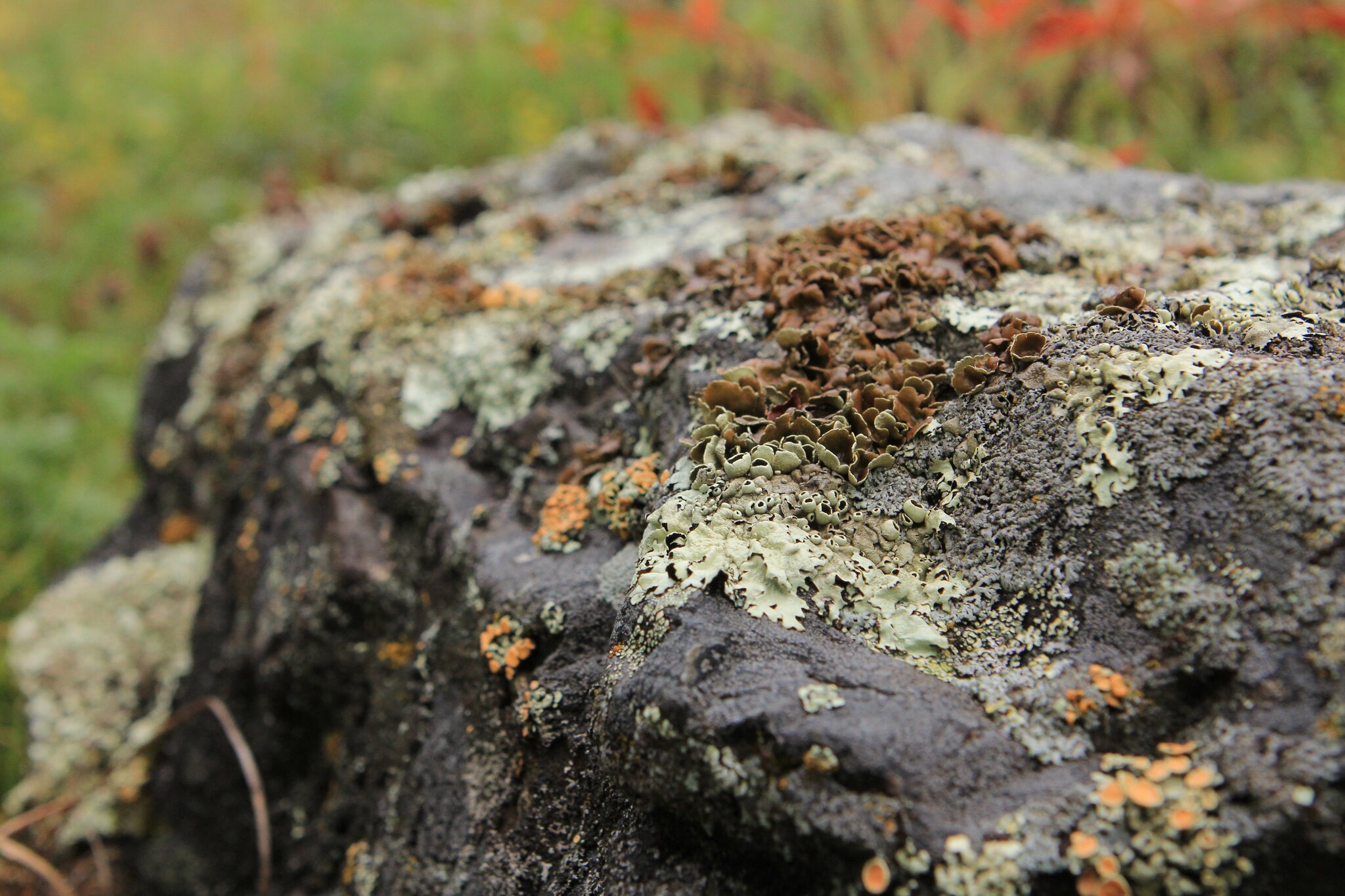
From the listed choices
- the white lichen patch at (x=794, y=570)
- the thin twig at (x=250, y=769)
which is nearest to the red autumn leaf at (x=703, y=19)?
the thin twig at (x=250, y=769)

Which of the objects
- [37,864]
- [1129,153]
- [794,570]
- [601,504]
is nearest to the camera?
[794,570]

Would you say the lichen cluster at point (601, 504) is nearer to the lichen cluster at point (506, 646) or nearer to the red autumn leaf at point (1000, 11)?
the lichen cluster at point (506, 646)

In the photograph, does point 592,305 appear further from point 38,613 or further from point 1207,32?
point 1207,32

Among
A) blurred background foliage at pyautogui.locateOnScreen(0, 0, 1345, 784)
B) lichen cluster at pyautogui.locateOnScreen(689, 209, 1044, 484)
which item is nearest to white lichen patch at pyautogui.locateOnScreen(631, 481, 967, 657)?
lichen cluster at pyautogui.locateOnScreen(689, 209, 1044, 484)

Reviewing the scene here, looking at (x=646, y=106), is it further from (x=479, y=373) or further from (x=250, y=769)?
(x=250, y=769)

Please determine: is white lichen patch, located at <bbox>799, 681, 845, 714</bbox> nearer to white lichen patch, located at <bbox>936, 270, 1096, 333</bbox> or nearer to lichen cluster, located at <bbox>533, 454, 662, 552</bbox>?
lichen cluster, located at <bbox>533, 454, 662, 552</bbox>

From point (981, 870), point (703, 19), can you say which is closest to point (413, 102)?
point (703, 19)
